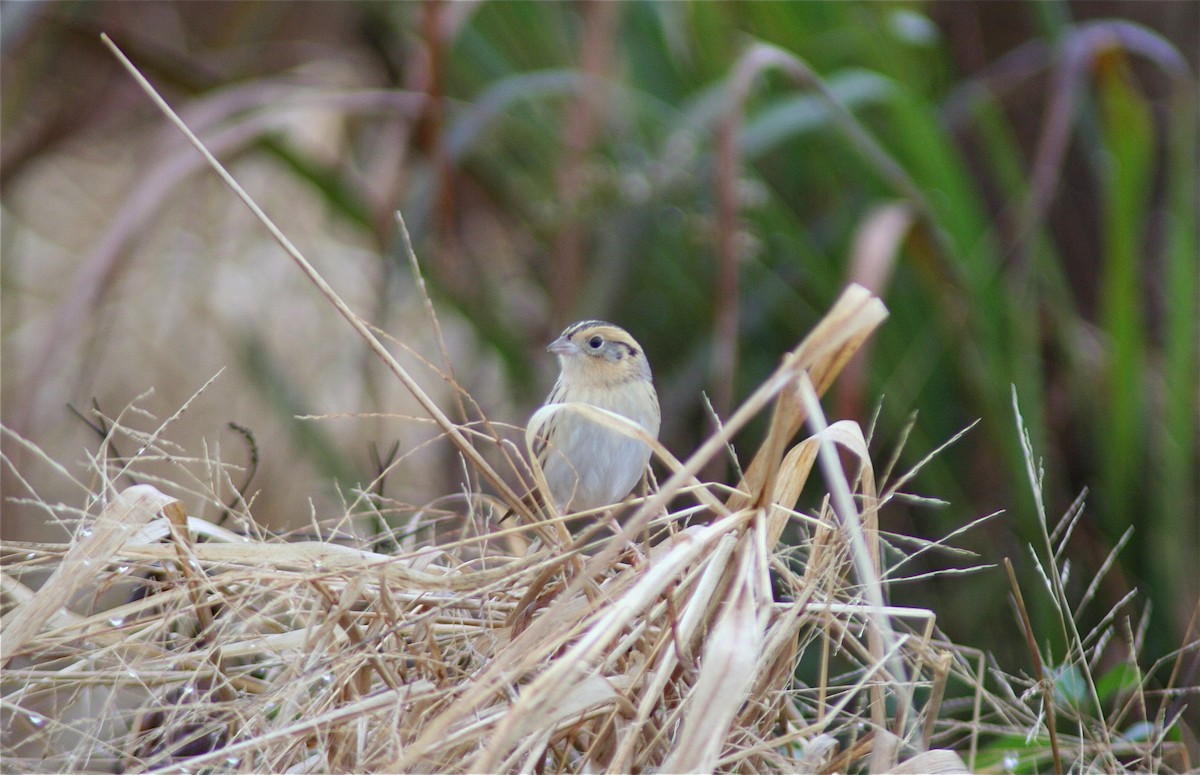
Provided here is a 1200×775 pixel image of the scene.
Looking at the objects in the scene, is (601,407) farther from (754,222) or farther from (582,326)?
(754,222)

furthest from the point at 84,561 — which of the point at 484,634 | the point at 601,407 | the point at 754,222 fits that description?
the point at 754,222

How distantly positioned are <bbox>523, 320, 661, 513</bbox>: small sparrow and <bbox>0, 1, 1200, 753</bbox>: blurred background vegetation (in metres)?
0.19

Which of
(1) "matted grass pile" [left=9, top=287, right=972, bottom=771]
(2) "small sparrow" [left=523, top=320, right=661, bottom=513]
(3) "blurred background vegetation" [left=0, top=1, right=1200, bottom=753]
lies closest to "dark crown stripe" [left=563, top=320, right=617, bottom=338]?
(2) "small sparrow" [left=523, top=320, right=661, bottom=513]

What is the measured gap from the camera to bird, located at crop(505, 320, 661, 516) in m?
2.15

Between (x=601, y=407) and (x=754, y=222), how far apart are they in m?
1.23

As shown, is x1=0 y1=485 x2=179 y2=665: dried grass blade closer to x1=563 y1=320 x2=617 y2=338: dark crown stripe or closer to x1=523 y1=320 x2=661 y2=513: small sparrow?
x1=523 y1=320 x2=661 y2=513: small sparrow

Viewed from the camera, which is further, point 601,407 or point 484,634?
point 601,407

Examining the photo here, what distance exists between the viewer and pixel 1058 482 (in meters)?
3.19

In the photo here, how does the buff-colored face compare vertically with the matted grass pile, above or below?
below

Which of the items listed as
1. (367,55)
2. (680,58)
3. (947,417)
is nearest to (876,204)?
(947,417)

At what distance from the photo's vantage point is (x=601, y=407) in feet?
6.95

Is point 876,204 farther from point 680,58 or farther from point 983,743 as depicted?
point 983,743

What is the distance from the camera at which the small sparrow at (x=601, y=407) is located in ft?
7.04

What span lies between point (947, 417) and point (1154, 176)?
188cm
